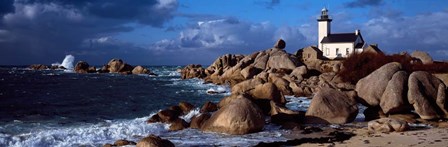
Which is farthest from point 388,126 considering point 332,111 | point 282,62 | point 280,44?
point 280,44

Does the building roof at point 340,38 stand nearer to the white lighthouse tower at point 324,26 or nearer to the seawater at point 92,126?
the white lighthouse tower at point 324,26

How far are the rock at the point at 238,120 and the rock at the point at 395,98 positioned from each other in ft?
26.1

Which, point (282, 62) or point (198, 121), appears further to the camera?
point (282, 62)

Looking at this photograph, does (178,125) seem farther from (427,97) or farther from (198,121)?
(427,97)

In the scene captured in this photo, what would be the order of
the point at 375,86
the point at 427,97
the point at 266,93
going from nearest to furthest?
1. the point at 427,97
2. the point at 375,86
3. the point at 266,93

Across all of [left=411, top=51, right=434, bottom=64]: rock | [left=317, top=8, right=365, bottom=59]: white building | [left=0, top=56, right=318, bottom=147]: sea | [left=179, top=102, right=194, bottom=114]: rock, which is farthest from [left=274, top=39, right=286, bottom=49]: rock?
[left=179, top=102, right=194, bottom=114]: rock

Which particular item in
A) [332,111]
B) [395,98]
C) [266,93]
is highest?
[266,93]

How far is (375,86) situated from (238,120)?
10.2 m

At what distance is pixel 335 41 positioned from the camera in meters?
73.1

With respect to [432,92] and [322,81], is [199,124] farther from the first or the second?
[322,81]

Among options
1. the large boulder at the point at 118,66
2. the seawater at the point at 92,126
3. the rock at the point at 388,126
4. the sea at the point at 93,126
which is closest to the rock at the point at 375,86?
the seawater at the point at 92,126

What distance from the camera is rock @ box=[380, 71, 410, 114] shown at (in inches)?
980

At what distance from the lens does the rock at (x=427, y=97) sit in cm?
2464

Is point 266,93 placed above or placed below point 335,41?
below
